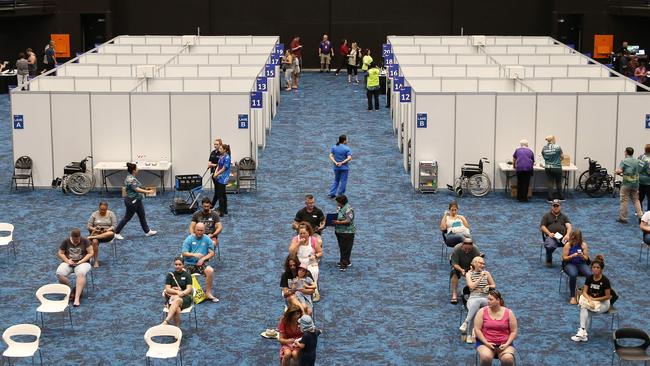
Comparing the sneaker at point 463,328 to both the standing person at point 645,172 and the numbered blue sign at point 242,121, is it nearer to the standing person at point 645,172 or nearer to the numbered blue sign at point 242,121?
the standing person at point 645,172

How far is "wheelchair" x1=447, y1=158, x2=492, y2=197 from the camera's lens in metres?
28.7

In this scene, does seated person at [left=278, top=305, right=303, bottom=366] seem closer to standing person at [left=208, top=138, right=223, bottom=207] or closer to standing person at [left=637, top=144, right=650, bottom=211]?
standing person at [left=208, top=138, right=223, bottom=207]

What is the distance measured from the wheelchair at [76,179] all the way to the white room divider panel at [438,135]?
832 centimetres

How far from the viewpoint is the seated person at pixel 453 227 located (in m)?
22.1

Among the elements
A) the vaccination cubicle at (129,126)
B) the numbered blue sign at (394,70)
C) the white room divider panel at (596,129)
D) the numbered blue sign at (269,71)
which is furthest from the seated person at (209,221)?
the numbered blue sign at (394,70)

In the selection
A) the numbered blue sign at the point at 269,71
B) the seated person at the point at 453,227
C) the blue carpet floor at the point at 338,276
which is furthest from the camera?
the numbered blue sign at the point at 269,71

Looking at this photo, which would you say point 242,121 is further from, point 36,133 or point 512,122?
point 512,122

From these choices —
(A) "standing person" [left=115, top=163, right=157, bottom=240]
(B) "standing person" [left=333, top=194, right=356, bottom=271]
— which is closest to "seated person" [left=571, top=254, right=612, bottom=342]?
(B) "standing person" [left=333, top=194, right=356, bottom=271]

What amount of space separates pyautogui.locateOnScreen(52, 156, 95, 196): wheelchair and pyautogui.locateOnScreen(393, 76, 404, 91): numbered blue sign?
9711mm

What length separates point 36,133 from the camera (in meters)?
29.5

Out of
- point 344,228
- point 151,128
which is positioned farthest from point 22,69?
point 344,228

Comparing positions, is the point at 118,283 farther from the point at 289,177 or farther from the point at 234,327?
the point at 289,177

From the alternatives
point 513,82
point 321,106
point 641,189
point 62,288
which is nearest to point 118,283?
point 62,288

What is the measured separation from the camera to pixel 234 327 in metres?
19.2
